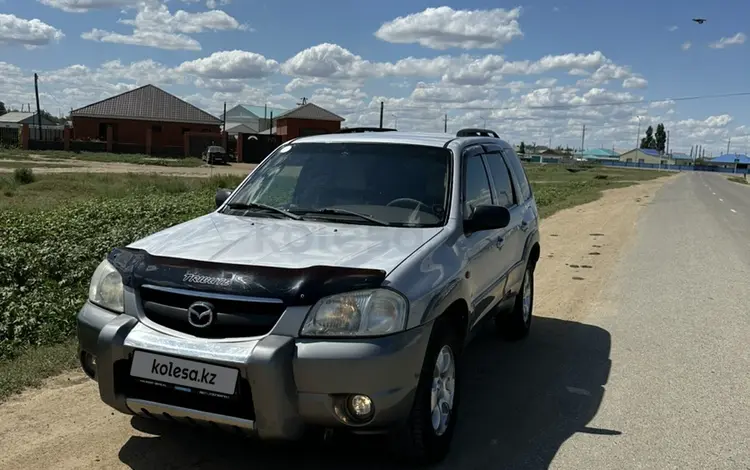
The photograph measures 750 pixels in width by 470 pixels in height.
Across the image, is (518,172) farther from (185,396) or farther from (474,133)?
Answer: (185,396)

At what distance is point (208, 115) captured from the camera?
205 feet

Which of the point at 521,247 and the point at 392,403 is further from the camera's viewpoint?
the point at 521,247

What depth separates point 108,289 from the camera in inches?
145

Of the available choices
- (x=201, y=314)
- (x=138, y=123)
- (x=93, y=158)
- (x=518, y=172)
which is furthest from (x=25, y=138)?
(x=201, y=314)

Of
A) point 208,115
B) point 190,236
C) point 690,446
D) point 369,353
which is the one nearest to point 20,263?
point 190,236

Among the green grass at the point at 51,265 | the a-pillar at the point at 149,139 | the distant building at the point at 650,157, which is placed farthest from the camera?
the distant building at the point at 650,157

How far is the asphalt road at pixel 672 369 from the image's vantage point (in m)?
4.13

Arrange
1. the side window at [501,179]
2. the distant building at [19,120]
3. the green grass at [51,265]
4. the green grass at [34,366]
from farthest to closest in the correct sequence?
the distant building at [19,120], the side window at [501,179], the green grass at [51,265], the green grass at [34,366]

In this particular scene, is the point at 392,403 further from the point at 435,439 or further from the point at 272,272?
the point at 272,272

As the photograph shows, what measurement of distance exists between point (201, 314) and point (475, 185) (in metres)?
2.44

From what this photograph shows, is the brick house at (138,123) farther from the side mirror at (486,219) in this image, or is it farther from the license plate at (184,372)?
the license plate at (184,372)

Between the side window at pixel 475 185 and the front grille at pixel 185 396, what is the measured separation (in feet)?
6.70

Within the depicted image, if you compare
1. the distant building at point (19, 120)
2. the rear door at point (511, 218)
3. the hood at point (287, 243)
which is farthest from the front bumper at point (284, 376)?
the distant building at point (19, 120)

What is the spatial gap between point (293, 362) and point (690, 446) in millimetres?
2593
